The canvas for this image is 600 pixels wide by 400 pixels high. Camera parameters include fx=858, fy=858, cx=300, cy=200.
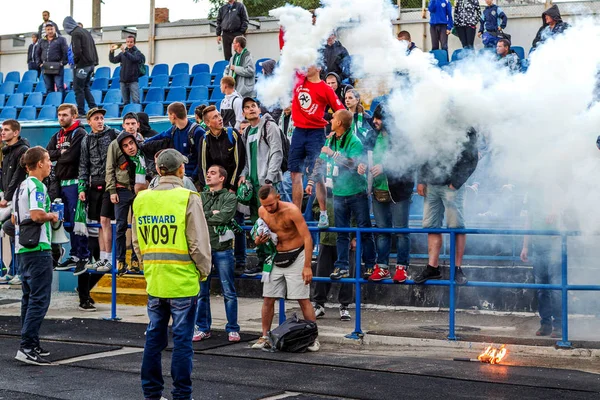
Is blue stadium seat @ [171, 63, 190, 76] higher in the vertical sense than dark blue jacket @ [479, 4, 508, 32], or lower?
lower

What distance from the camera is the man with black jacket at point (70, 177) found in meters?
10.9

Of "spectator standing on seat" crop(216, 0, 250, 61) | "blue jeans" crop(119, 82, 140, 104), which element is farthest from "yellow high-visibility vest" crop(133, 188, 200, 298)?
"blue jeans" crop(119, 82, 140, 104)

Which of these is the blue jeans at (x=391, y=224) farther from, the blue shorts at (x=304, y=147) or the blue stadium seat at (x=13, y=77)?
the blue stadium seat at (x=13, y=77)

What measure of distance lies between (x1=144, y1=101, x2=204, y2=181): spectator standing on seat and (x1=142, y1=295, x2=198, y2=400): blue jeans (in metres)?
3.97

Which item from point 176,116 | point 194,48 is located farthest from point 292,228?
point 194,48

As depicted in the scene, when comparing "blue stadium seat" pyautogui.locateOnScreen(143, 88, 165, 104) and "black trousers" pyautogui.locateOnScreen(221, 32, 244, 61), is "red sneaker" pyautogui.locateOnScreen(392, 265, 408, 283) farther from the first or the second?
"blue stadium seat" pyautogui.locateOnScreen(143, 88, 165, 104)

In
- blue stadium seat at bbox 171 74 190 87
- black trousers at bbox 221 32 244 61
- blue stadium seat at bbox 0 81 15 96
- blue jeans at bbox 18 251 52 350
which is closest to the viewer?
blue jeans at bbox 18 251 52 350

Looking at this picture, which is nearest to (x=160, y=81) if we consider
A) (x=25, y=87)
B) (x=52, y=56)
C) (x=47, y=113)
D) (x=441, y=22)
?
(x=52, y=56)

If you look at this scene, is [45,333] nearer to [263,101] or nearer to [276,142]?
[276,142]

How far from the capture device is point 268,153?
10.0 m

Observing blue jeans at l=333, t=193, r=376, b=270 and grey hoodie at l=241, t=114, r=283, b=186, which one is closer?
blue jeans at l=333, t=193, r=376, b=270

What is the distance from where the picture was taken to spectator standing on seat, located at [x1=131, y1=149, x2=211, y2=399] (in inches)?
250

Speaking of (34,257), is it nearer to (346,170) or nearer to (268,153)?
(268,153)

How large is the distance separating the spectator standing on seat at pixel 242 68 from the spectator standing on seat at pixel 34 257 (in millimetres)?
4766
